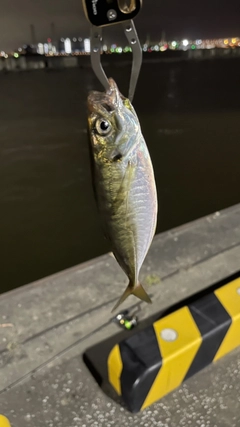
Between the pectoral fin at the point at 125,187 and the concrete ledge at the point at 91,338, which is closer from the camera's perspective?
the pectoral fin at the point at 125,187

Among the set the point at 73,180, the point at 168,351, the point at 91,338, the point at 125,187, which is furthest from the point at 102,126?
the point at 73,180

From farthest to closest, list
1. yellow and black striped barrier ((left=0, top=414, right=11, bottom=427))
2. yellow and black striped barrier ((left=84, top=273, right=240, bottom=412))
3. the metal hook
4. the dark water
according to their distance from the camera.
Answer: the dark water, yellow and black striped barrier ((left=84, top=273, right=240, bottom=412)), yellow and black striped barrier ((left=0, top=414, right=11, bottom=427)), the metal hook

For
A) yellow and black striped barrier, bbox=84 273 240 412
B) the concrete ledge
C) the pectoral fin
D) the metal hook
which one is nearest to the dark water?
the concrete ledge

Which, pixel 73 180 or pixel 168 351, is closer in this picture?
pixel 168 351

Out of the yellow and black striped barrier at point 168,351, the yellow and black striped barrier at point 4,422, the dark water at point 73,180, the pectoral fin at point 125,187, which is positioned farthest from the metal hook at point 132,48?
the dark water at point 73,180

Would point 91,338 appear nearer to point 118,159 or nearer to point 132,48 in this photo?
point 118,159

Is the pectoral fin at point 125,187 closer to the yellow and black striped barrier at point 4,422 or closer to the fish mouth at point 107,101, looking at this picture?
the fish mouth at point 107,101

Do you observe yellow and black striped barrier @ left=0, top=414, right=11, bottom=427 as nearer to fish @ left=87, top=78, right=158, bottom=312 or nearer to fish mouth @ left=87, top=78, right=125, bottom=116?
fish @ left=87, top=78, right=158, bottom=312
